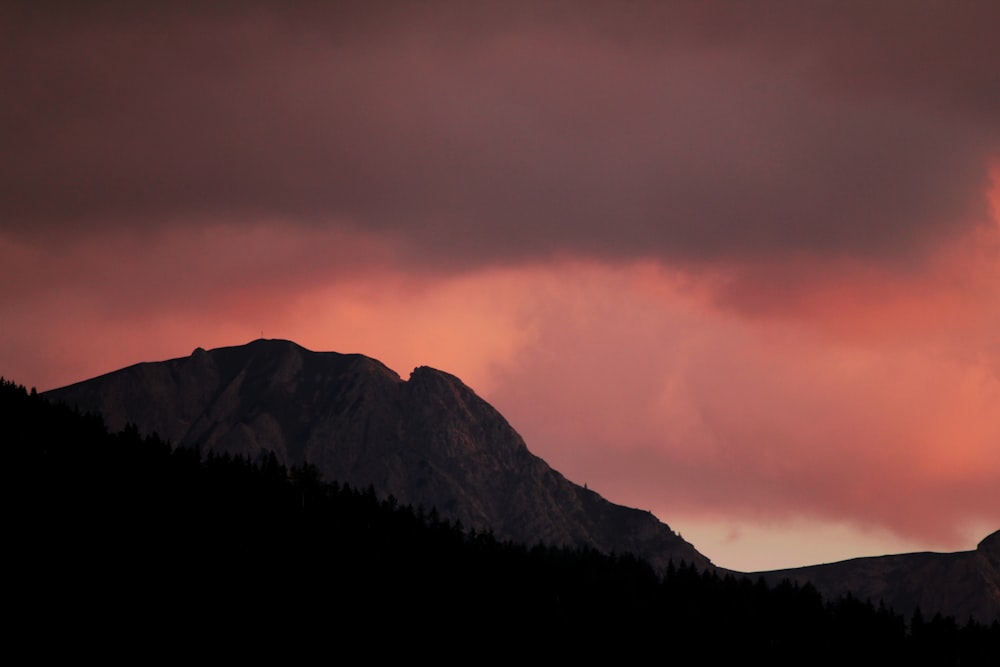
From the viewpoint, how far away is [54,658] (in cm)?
19938

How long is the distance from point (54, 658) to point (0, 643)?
7895 millimetres

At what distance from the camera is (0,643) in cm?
19950
